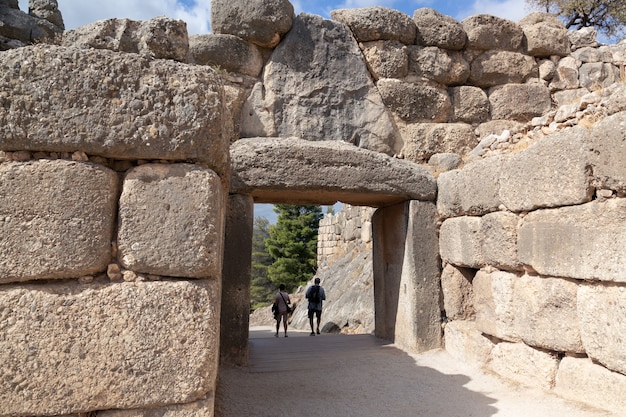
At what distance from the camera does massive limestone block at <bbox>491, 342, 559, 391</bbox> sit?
3.74m

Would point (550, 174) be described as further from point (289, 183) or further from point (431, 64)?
point (431, 64)

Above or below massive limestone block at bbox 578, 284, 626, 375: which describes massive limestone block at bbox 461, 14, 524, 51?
above

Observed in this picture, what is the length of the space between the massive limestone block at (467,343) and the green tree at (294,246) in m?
17.3

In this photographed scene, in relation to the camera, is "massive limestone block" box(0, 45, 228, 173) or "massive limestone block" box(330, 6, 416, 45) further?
"massive limestone block" box(330, 6, 416, 45)

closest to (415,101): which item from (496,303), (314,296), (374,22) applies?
(374,22)

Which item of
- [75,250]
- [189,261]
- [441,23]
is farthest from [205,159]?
[441,23]

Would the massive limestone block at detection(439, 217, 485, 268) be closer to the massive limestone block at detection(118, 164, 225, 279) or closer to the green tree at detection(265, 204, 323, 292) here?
the massive limestone block at detection(118, 164, 225, 279)

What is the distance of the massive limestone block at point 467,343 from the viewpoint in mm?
4547

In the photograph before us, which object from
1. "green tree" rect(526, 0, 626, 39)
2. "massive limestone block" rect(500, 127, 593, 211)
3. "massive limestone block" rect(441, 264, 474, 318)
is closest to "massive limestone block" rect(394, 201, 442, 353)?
"massive limestone block" rect(441, 264, 474, 318)

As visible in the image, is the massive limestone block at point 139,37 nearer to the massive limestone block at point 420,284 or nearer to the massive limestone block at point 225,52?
the massive limestone block at point 225,52

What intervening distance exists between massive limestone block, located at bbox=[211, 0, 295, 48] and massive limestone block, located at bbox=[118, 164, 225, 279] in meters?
3.70

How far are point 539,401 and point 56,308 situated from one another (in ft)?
11.0

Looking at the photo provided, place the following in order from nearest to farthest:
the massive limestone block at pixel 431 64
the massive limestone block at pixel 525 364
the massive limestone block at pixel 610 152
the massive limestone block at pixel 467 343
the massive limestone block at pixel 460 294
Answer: the massive limestone block at pixel 610 152, the massive limestone block at pixel 525 364, the massive limestone block at pixel 467 343, the massive limestone block at pixel 460 294, the massive limestone block at pixel 431 64

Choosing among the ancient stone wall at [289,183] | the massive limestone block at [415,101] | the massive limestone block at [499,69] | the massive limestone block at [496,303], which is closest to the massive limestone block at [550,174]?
the ancient stone wall at [289,183]
